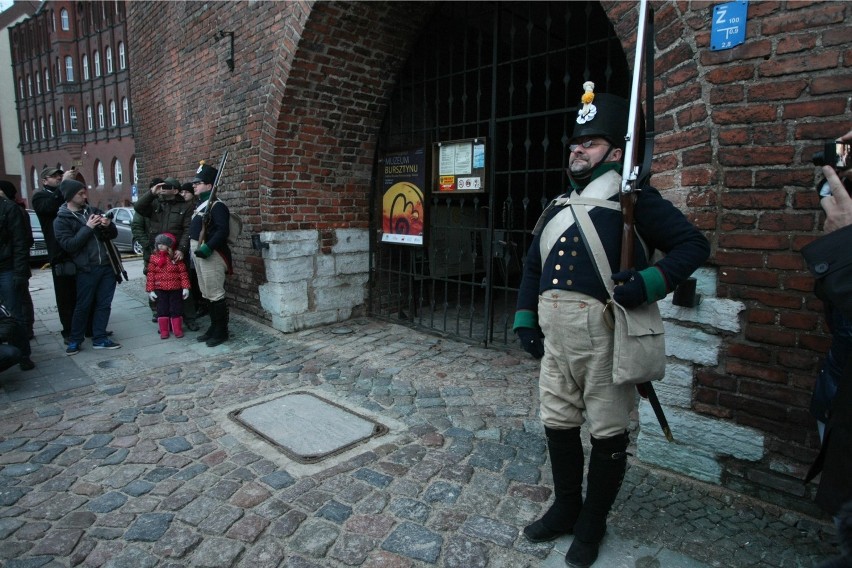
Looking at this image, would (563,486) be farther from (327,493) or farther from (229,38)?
(229,38)

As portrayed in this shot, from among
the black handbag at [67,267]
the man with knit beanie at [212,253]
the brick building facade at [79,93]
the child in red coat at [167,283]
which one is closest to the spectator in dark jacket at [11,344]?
the black handbag at [67,267]

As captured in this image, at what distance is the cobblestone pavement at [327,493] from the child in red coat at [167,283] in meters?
1.62

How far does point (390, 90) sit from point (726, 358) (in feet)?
16.3

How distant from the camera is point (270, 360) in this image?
5148 mm

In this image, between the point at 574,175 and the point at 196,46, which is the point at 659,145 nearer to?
the point at 574,175

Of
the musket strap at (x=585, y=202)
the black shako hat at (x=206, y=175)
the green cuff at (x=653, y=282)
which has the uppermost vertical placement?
the black shako hat at (x=206, y=175)

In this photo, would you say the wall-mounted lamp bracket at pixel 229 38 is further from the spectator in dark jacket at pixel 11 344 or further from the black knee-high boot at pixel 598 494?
the black knee-high boot at pixel 598 494

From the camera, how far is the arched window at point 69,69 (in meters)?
34.8

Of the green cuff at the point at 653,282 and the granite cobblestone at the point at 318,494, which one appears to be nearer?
the green cuff at the point at 653,282

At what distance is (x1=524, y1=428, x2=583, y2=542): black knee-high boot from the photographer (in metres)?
2.30

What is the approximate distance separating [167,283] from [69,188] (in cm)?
135

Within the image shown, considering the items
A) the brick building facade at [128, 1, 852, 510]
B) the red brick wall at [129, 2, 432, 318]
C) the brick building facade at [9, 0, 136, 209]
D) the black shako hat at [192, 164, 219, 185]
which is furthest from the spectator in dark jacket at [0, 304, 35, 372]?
the brick building facade at [9, 0, 136, 209]

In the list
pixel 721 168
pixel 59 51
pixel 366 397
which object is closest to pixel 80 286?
pixel 366 397

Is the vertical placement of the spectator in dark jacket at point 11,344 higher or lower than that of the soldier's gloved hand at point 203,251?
lower
